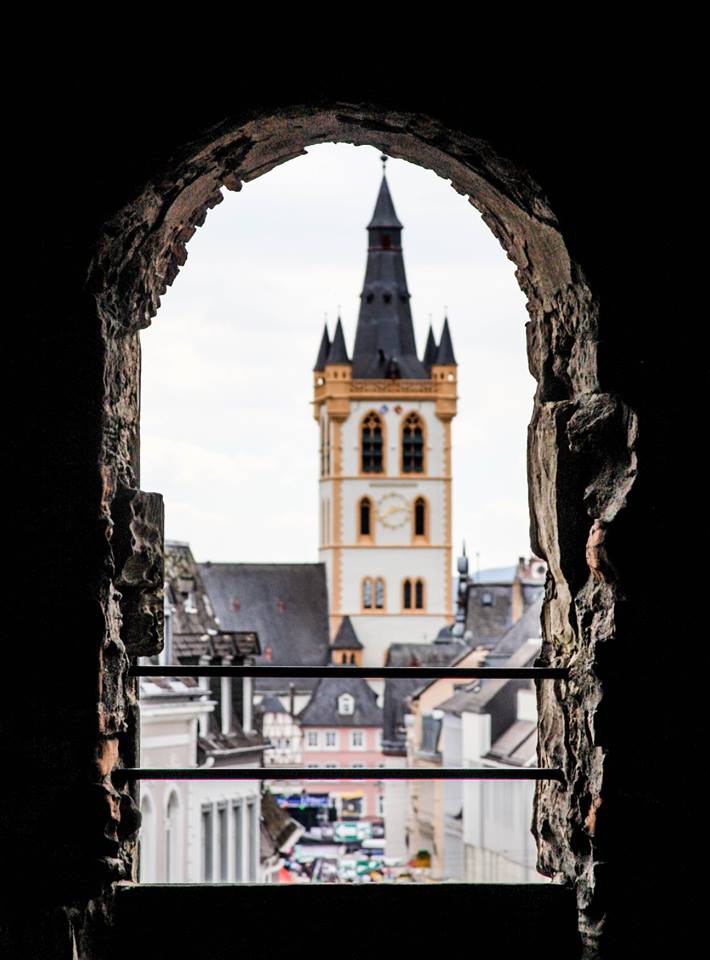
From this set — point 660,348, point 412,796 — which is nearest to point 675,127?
point 660,348

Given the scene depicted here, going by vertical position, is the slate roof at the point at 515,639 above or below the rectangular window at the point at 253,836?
above

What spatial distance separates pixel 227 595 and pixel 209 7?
238 ft

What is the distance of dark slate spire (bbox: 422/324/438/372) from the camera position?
252ft

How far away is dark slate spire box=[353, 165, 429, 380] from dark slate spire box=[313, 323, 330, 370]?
1375 millimetres

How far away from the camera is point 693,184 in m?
3.65

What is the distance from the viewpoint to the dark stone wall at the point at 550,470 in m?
3.56

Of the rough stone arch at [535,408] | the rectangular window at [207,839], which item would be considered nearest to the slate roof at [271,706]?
the rectangular window at [207,839]

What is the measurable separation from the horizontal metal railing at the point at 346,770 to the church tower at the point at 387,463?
235 ft

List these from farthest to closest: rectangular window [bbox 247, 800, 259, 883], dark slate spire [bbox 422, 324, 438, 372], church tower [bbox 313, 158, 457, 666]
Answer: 1. dark slate spire [bbox 422, 324, 438, 372]
2. church tower [bbox 313, 158, 457, 666]
3. rectangular window [bbox 247, 800, 259, 883]

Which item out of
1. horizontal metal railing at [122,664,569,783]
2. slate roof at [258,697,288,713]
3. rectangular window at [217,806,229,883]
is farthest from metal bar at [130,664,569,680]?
slate roof at [258,697,288,713]

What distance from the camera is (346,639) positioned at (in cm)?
7506

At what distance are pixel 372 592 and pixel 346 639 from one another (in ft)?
9.86

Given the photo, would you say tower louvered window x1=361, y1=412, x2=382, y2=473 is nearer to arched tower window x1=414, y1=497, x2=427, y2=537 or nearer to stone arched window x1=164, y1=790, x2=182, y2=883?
arched tower window x1=414, y1=497, x2=427, y2=537

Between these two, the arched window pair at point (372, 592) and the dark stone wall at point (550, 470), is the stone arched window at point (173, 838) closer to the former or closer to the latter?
the dark stone wall at point (550, 470)
